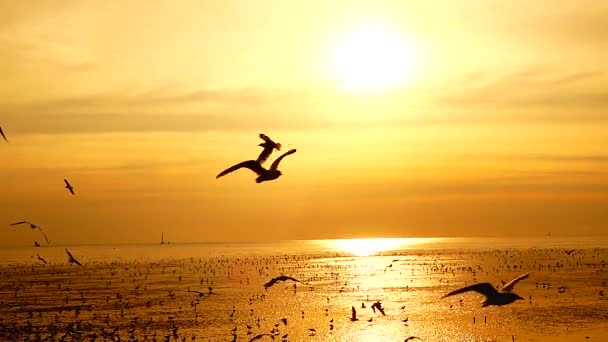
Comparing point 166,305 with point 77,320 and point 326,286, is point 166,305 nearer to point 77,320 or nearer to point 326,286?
point 77,320

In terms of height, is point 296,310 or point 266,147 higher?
point 266,147

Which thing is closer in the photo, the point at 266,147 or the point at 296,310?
the point at 266,147

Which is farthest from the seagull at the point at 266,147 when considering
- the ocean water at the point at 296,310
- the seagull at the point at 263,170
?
the ocean water at the point at 296,310

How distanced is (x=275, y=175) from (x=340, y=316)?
163ft

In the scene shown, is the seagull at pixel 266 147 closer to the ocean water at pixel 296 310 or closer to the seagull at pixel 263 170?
the seagull at pixel 263 170

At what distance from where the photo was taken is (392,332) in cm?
5859

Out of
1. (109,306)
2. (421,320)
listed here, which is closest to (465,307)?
(421,320)

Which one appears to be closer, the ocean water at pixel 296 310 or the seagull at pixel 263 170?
the seagull at pixel 263 170

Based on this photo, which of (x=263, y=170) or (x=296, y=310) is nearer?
(x=263, y=170)

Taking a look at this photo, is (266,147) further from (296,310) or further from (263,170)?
(296,310)

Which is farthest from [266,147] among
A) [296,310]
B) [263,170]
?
[296,310]

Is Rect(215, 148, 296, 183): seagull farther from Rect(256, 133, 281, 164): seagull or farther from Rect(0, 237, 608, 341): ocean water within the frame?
Rect(0, 237, 608, 341): ocean water

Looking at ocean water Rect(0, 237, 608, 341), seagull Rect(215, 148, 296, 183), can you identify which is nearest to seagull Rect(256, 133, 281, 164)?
seagull Rect(215, 148, 296, 183)

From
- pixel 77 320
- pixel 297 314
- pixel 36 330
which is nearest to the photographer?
pixel 36 330
